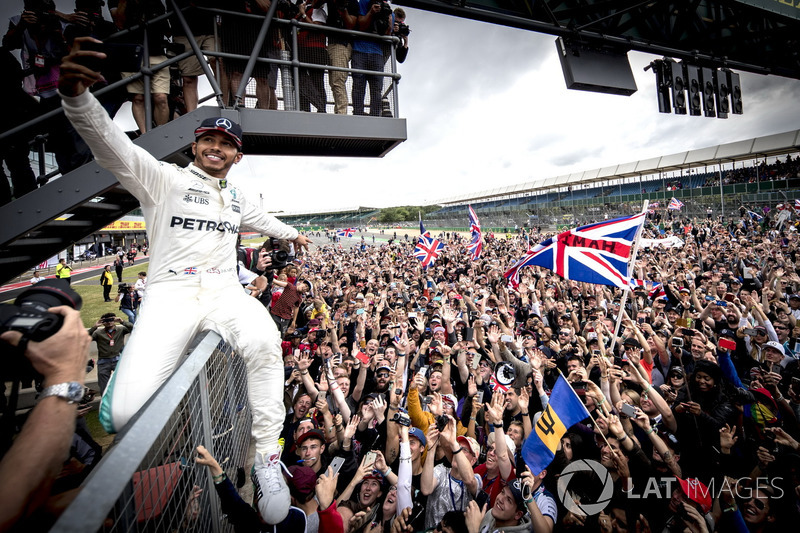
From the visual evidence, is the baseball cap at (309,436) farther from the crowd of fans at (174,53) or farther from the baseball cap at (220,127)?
the crowd of fans at (174,53)

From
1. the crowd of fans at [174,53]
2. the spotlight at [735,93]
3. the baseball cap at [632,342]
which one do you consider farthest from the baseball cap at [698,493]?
the spotlight at [735,93]

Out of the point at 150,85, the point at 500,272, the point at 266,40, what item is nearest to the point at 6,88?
the point at 150,85

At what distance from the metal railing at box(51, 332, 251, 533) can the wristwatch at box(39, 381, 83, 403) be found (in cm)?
18

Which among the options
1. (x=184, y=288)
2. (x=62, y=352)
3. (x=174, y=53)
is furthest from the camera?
(x=174, y=53)

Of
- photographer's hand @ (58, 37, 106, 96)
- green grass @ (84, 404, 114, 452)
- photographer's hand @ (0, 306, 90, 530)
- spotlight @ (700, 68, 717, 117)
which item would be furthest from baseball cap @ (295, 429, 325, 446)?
spotlight @ (700, 68, 717, 117)

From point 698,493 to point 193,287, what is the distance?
4.21 meters

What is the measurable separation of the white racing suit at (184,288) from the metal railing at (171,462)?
0.17 metres

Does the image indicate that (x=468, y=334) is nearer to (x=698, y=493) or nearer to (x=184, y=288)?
(x=698, y=493)

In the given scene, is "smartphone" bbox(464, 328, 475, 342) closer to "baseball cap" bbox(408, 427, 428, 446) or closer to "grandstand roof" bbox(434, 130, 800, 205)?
"baseball cap" bbox(408, 427, 428, 446)

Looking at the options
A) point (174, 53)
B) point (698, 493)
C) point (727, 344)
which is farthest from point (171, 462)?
point (727, 344)

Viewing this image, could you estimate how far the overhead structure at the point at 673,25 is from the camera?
6.67 m

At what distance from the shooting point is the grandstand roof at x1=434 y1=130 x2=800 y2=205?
1305 inches

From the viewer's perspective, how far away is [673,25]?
8008mm

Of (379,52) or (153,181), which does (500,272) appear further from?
(153,181)
